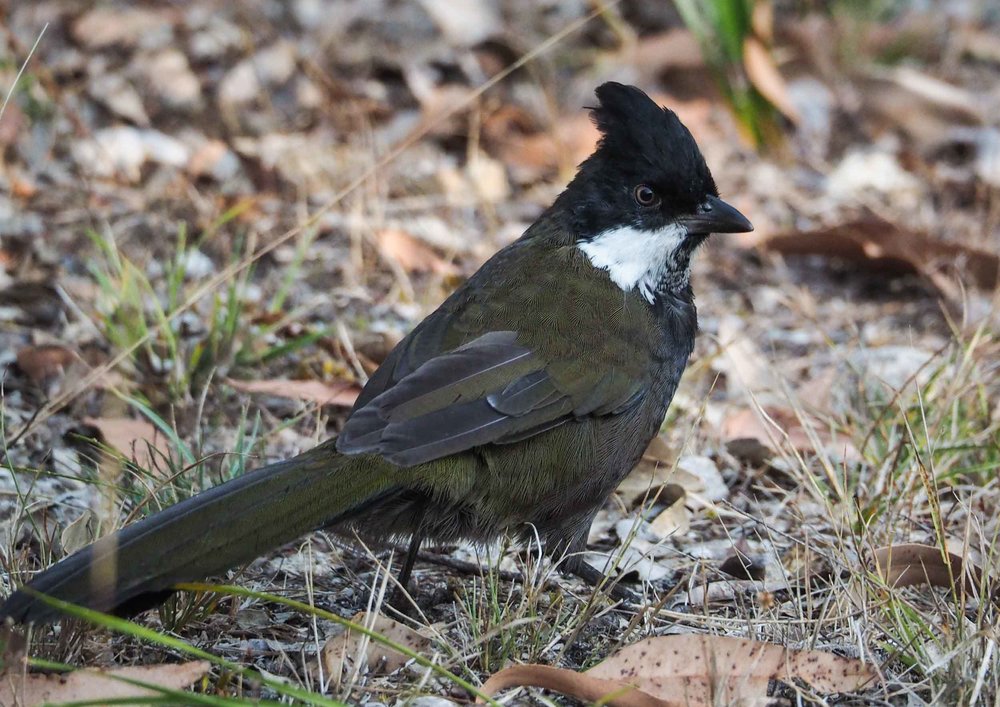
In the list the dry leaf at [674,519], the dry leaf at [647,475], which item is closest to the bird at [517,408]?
the dry leaf at [674,519]

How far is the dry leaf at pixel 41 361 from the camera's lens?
471cm

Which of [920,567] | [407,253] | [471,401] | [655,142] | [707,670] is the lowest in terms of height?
[920,567]

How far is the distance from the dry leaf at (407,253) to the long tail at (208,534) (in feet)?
9.21

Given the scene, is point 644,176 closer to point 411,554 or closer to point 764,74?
point 411,554

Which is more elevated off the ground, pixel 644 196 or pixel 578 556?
pixel 644 196

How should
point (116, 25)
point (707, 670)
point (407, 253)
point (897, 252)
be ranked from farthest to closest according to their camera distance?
point (116, 25) → point (897, 252) → point (407, 253) → point (707, 670)

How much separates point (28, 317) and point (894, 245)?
3.95 m

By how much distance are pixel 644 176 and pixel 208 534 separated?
191 cm

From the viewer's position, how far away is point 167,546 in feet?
9.25

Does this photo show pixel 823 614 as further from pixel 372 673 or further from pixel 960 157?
pixel 960 157

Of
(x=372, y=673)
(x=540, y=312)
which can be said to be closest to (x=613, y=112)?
(x=540, y=312)

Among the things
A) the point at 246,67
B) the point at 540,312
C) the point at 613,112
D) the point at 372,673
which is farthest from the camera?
the point at 246,67

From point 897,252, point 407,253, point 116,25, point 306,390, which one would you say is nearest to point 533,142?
point 407,253

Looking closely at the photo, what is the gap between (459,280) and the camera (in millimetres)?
5848
